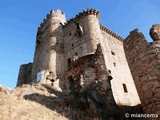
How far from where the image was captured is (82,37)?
1834 centimetres

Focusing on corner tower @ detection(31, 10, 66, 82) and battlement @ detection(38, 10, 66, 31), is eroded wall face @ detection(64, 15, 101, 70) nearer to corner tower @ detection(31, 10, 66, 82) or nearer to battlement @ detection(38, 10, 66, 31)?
corner tower @ detection(31, 10, 66, 82)

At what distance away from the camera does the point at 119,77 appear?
16.8m

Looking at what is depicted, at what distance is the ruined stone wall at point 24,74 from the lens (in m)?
24.1

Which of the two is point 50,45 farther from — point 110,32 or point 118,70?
point 118,70

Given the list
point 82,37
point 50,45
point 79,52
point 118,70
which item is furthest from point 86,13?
point 118,70

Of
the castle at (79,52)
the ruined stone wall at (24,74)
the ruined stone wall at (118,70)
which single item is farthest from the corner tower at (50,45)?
the ruined stone wall at (118,70)

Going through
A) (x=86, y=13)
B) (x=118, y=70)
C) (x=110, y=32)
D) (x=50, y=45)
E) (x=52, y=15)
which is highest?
(x=52, y=15)

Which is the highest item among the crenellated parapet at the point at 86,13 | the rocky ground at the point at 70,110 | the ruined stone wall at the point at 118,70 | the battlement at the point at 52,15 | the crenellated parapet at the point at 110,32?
the battlement at the point at 52,15

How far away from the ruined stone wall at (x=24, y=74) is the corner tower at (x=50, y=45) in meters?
4.16

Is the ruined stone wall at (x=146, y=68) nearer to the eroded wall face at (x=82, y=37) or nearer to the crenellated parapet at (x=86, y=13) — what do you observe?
the eroded wall face at (x=82, y=37)

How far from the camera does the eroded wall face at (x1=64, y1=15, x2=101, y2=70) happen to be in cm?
1702

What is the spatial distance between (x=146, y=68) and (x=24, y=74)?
23530 millimetres

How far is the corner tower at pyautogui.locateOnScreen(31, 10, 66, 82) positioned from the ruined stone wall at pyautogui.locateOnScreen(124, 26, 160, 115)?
41.9 ft

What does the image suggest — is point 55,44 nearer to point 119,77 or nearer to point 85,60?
point 119,77
